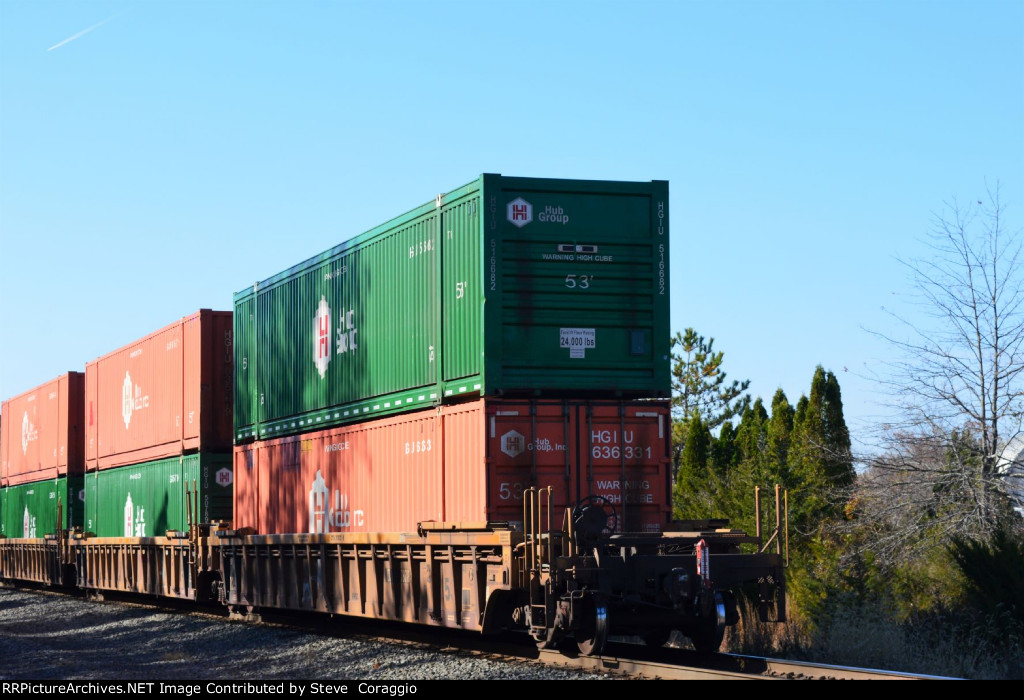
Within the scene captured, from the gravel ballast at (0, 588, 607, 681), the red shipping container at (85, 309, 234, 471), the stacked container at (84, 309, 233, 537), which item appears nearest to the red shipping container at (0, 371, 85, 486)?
the stacked container at (84, 309, 233, 537)

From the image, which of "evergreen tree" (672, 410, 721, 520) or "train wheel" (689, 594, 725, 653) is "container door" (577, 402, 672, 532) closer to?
"train wheel" (689, 594, 725, 653)

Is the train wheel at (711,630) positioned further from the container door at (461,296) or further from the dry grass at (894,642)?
the container door at (461,296)

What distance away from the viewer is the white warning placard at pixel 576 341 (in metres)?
12.9

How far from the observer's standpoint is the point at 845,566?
54.0ft

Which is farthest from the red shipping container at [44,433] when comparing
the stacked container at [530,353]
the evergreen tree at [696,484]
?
the stacked container at [530,353]

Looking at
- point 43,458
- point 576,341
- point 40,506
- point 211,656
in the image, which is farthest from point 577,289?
point 40,506

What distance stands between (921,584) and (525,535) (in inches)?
263

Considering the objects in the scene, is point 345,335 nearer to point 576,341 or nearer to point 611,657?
point 576,341

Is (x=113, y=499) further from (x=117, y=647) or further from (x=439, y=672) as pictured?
(x=439, y=672)

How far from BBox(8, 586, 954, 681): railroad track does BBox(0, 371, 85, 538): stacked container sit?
40.4 feet

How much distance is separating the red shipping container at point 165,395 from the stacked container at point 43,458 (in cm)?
188

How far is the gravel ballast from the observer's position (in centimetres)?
1137

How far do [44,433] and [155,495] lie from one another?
10.2 metres

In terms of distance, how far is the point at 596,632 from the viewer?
36.8ft
